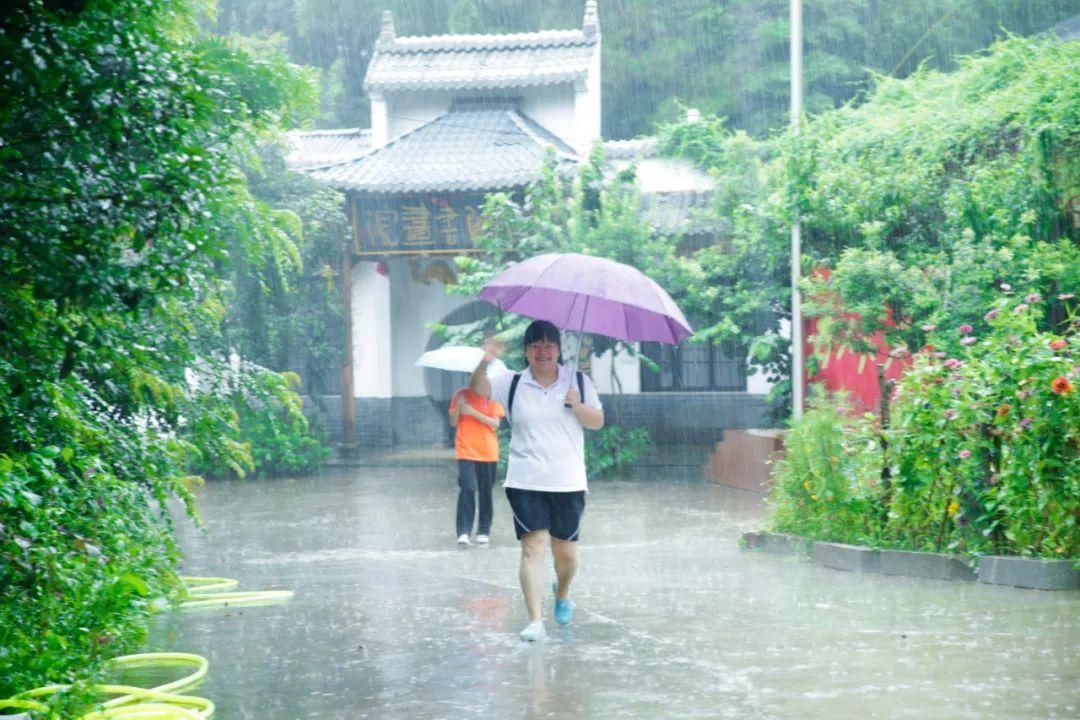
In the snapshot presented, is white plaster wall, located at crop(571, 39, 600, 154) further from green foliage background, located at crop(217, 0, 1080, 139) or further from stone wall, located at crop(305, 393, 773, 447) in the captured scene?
stone wall, located at crop(305, 393, 773, 447)

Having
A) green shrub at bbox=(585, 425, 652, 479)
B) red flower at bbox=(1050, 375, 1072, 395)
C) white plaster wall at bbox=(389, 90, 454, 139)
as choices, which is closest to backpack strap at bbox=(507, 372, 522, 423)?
red flower at bbox=(1050, 375, 1072, 395)

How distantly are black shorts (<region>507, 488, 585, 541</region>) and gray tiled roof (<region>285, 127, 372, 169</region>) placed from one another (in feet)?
63.9

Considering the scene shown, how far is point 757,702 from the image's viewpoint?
237 inches

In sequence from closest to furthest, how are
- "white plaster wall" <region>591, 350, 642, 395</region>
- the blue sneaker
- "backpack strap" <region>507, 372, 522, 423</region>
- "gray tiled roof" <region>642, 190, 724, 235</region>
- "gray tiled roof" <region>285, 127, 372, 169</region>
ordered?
"backpack strap" <region>507, 372, 522, 423</region> → the blue sneaker → "gray tiled roof" <region>642, 190, 724, 235</region> → "white plaster wall" <region>591, 350, 642, 395</region> → "gray tiled roof" <region>285, 127, 372, 169</region>

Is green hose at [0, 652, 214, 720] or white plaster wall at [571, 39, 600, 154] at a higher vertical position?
white plaster wall at [571, 39, 600, 154]

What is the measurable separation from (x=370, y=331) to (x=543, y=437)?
1622 cm

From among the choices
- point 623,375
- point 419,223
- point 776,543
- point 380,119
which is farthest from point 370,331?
point 776,543

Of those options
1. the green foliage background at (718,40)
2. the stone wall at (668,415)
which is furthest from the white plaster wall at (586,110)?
the stone wall at (668,415)

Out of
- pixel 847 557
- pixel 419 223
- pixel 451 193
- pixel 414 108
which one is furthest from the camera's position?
pixel 414 108

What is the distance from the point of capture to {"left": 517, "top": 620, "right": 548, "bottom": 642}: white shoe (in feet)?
24.5

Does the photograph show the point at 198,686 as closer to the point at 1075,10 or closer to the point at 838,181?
the point at 838,181

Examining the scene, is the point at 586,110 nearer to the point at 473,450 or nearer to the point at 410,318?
the point at 410,318

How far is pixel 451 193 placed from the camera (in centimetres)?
2166

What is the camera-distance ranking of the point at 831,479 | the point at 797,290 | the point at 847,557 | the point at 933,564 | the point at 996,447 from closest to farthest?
1. the point at 996,447
2. the point at 933,564
3. the point at 847,557
4. the point at 831,479
5. the point at 797,290
